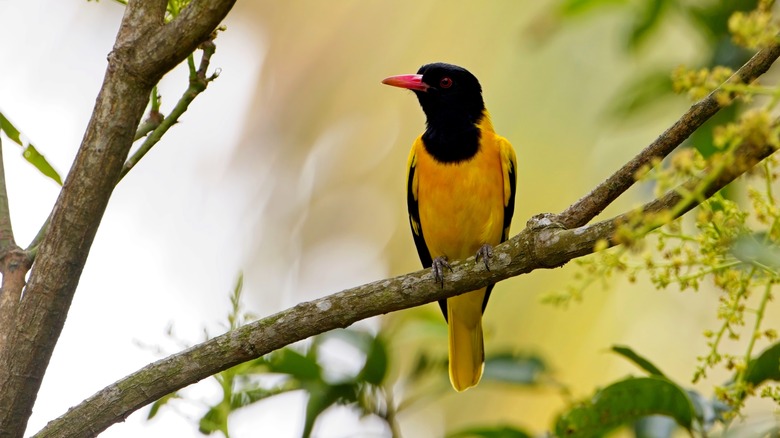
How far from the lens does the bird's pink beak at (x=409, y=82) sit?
4445 mm

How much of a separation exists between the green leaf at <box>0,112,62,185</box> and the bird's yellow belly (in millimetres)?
2101

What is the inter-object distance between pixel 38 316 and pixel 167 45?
633 mm

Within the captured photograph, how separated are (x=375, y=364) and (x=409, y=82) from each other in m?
1.80

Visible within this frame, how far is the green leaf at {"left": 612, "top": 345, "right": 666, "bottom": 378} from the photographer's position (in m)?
2.59

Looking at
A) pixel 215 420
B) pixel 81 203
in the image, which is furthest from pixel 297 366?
pixel 81 203

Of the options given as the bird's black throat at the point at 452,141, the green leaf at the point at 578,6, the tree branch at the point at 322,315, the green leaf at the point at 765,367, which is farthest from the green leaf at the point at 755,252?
the bird's black throat at the point at 452,141

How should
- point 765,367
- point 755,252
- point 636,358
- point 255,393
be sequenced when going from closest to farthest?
1. point 755,252
2. point 765,367
3. point 636,358
4. point 255,393

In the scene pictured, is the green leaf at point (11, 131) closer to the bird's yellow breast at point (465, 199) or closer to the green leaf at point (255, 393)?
the green leaf at point (255, 393)

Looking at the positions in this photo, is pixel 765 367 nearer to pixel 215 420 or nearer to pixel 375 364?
pixel 375 364

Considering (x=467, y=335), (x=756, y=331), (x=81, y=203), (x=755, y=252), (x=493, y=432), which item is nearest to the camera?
(x=755, y=252)

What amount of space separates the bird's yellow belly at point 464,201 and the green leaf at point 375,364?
111cm

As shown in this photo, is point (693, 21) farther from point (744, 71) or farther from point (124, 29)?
point (124, 29)

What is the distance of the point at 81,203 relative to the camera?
197 cm

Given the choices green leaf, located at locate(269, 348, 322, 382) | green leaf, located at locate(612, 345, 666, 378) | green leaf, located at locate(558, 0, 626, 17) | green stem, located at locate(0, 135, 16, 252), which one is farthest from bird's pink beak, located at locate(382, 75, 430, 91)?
green stem, located at locate(0, 135, 16, 252)
